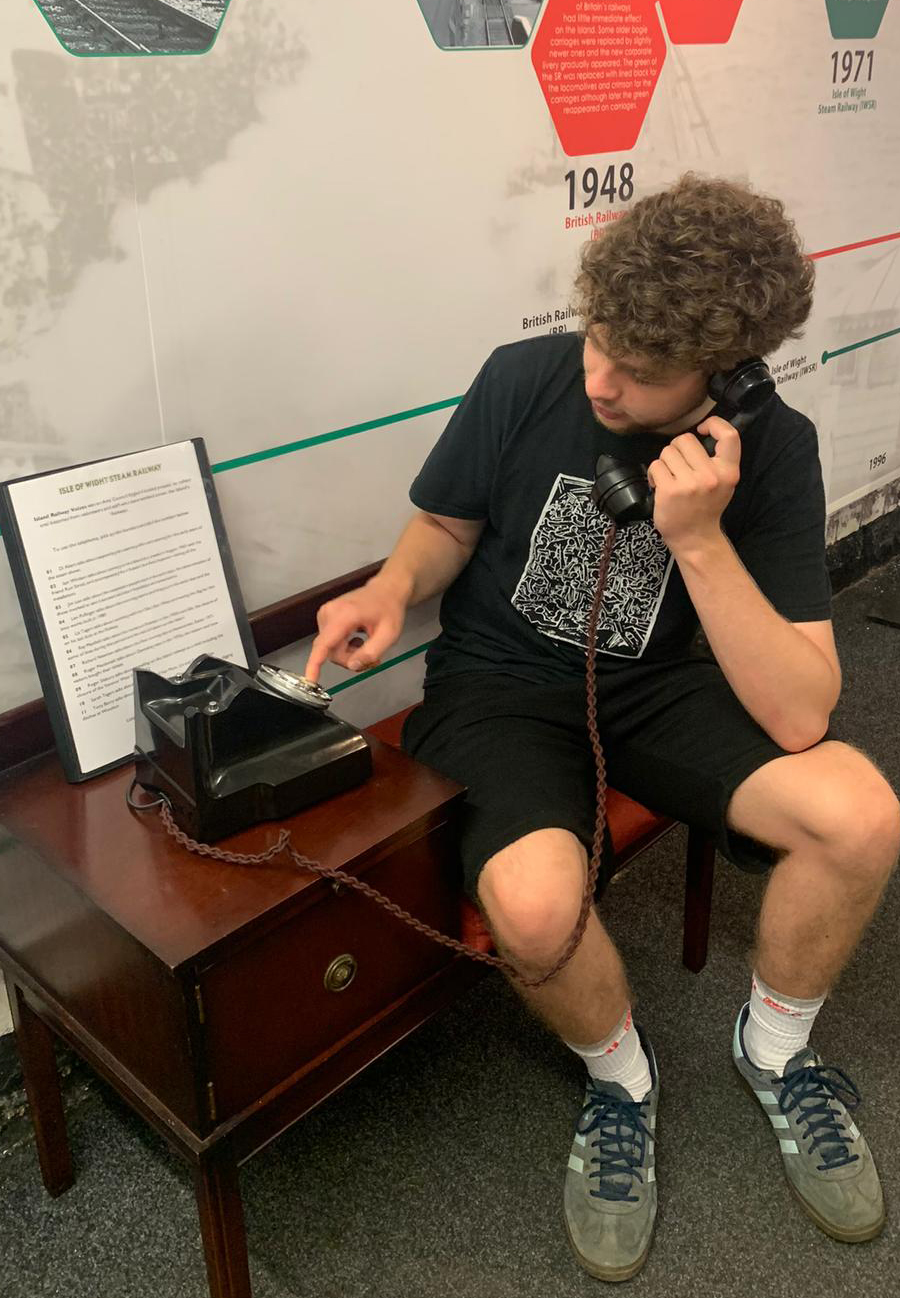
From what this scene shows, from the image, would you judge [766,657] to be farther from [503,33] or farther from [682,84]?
[682,84]

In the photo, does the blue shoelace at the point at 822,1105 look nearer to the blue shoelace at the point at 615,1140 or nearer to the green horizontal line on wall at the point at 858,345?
the blue shoelace at the point at 615,1140

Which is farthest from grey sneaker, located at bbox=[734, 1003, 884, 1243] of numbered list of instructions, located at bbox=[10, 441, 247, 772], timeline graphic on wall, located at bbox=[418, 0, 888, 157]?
timeline graphic on wall, located at bbox=[418, 0, 888, 157]

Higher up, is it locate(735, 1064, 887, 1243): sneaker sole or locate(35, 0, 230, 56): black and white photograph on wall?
locate(35, 0, 230, 56): black and white photograph on wall

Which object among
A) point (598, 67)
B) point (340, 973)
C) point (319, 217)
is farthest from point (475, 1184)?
point (598, 67)

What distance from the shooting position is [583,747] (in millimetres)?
1387

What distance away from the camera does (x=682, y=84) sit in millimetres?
1894

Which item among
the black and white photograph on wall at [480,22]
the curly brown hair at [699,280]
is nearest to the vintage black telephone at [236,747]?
the curly brown hair at [699,280]

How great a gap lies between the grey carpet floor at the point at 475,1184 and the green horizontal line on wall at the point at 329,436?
0.88m

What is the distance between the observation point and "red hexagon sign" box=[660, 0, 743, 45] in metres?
1.84

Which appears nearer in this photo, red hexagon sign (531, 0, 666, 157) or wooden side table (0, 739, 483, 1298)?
wooden side table (0, 739, 483, 1298)

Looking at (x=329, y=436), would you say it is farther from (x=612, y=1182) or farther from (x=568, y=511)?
(x=612, y=1182)

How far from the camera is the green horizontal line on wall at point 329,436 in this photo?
136cm

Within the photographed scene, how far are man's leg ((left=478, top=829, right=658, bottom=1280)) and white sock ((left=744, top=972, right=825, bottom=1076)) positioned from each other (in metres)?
0.15

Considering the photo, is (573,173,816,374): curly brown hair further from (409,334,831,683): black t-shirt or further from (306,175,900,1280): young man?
(409,334,831,683): black t-shirt
